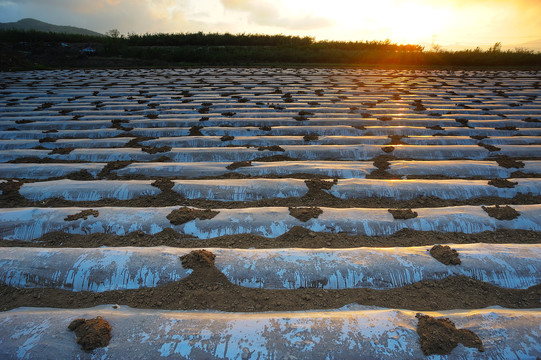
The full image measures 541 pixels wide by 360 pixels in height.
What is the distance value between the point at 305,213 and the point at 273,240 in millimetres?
367

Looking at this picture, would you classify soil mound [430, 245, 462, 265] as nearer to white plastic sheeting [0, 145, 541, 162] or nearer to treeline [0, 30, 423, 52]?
white plastic sheeting [0, 145, 541, 162]

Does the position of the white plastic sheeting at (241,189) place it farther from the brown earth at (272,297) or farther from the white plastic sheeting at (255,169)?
the brown earth at (272,297)

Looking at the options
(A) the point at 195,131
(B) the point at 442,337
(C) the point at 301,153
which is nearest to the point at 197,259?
(B) the point at 442,337

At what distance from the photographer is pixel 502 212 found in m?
2.19

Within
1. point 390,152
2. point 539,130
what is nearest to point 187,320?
point 390,152

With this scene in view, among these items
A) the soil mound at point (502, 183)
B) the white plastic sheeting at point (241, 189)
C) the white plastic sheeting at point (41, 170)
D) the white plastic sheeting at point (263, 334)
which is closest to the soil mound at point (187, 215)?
the white plastic sheeting at point (241, 189)

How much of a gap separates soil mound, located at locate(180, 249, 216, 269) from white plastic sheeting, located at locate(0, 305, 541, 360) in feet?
1.03

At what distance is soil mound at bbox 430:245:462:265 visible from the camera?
67.9 inches

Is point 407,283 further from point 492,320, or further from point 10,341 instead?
point 10,341

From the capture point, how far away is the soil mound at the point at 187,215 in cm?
214

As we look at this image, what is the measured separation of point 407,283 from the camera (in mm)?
1661

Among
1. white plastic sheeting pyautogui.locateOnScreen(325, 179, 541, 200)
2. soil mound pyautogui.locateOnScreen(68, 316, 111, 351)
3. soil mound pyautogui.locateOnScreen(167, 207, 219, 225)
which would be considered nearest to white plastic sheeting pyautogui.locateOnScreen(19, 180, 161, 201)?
soil mound pyautogui.locateOnScreen(167, 207, 219, 225)

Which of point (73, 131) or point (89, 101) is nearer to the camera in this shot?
point (73, 131)

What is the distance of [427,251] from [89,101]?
677cm
